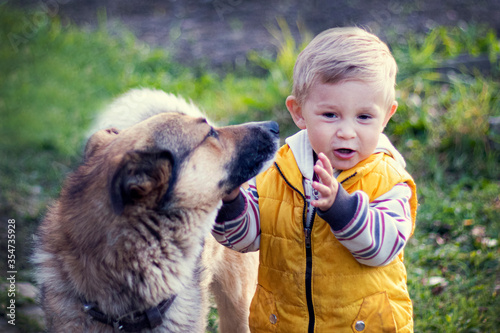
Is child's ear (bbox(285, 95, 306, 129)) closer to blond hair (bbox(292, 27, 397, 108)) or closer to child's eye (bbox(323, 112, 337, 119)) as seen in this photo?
blond hair (bbox(292, 27, 397, 108))

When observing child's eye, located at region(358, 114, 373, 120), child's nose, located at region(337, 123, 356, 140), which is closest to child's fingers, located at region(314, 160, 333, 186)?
child's nose, located at region(337, 123, 356, 140)

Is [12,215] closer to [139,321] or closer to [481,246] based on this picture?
[139,321]

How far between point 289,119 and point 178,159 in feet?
10.7

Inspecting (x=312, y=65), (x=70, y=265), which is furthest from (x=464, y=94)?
(x=70, y=265)

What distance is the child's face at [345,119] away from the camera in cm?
197

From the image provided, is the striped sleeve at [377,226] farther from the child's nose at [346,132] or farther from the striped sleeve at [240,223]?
the striped sleeve at [240,223]

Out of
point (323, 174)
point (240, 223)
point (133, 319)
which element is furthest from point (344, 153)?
point (133, 319)

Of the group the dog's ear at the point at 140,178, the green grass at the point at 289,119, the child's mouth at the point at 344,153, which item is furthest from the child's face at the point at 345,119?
the green grass at the point at 289,119

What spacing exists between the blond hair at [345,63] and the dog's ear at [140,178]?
0.71m

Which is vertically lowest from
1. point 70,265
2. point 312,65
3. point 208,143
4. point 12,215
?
point 12,215

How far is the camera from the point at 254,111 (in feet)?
18.0

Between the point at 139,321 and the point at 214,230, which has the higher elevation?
the point at 214,230

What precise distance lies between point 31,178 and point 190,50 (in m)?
3.67

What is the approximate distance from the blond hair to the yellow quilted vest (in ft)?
1.17
